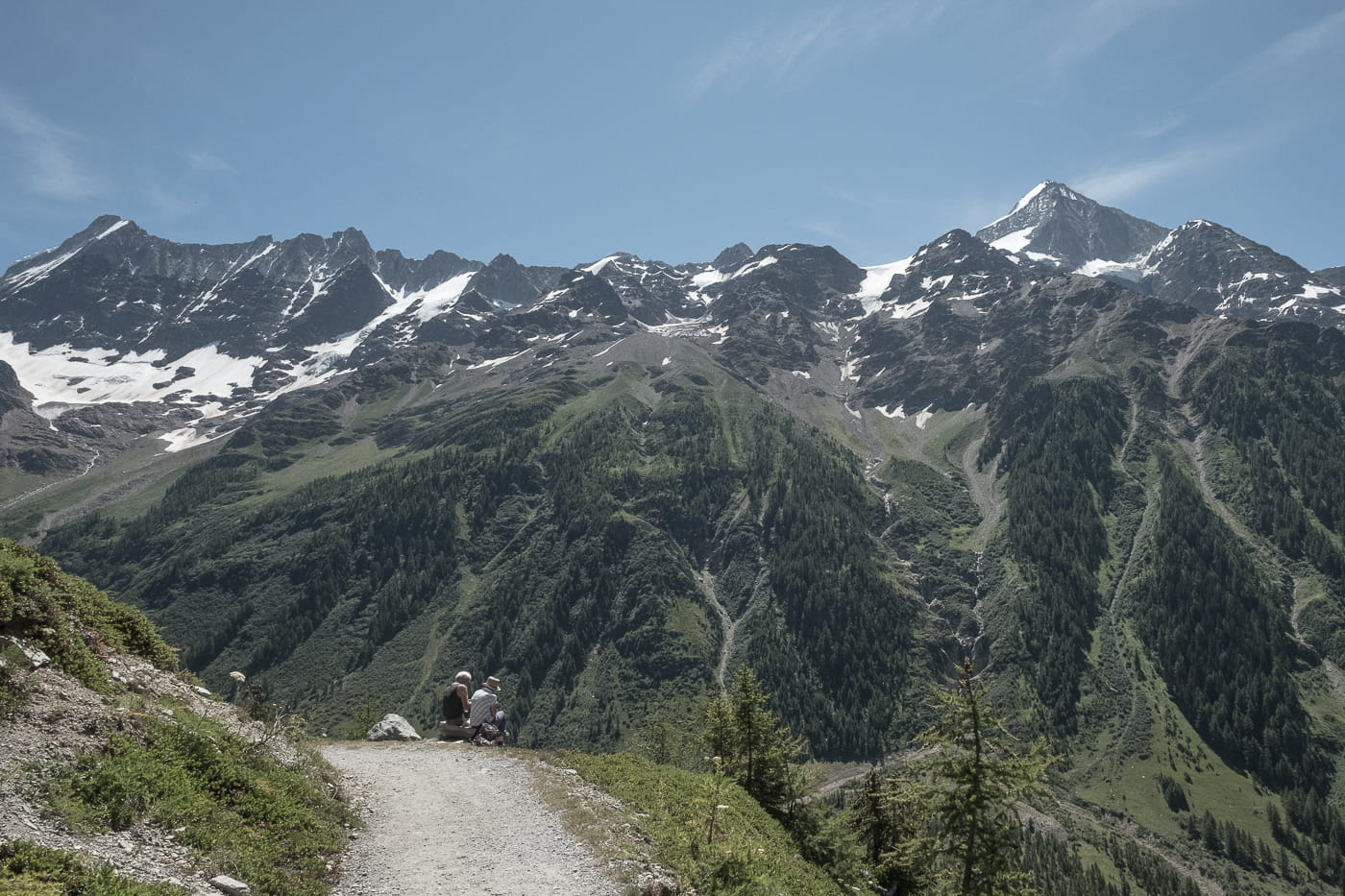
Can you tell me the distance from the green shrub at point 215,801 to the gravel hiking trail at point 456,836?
1.19 m

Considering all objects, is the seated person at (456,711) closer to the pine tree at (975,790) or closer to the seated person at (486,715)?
the seated person at (486,715)

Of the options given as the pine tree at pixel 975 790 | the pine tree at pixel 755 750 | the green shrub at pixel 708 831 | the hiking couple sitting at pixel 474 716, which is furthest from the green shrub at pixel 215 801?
the pine tree at pixel 755 750

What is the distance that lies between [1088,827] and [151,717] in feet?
565

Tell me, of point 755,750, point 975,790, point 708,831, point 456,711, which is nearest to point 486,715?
point 456,711

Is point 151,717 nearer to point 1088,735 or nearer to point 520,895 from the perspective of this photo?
point 520,895

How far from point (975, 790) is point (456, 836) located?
17.7 meters

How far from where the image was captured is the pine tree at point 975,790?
77.6ft

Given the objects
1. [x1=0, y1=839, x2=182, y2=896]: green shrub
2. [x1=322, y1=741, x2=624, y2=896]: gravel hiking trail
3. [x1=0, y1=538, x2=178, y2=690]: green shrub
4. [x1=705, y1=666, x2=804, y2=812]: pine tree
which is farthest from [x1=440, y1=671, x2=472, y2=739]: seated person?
[x1=0, y1=839, x2=182, y2=896]: green shrub

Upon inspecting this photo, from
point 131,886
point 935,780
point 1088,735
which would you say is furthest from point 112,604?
point 1088,735

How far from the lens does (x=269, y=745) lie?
20.4 meters

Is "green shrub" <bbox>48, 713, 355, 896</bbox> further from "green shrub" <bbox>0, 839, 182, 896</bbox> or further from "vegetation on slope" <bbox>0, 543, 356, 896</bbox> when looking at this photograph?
"green shrub" <bbox>0, 839, 182, 896</bbox>

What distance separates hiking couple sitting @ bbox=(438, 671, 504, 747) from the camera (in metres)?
33.9

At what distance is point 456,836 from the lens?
64.5ft

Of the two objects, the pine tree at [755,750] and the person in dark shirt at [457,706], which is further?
the person in dark shirt at [457,706]
